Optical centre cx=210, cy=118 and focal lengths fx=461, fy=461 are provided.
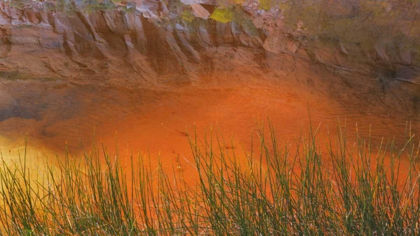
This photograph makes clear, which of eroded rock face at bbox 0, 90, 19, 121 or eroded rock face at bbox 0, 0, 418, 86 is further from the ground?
eroded rock face at bbox 0, 0, 418, 86

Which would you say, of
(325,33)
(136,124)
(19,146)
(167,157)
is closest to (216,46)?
(325,33)

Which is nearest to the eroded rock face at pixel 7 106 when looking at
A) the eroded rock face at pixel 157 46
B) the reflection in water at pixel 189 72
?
the reflection in water at pixel 189 72

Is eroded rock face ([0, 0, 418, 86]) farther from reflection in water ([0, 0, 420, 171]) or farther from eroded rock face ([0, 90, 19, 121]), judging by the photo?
eroded rock face ([0, 90, 19, 121])

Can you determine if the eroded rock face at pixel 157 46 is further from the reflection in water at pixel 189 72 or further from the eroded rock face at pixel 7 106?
the eroded rock face at pixel 7 106

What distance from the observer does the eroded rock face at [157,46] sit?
159 inches

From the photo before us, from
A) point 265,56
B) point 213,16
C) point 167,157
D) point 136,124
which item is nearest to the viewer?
point 167,157

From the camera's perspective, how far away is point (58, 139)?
→ 9.75ft

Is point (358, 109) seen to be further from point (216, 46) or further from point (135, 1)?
point (135, 1)

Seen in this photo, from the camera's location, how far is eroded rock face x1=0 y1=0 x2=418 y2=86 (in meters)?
4.04

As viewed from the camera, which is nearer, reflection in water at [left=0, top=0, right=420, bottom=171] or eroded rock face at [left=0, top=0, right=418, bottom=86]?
reflection in water at [left=0, top=0, right=420, bottom=171]

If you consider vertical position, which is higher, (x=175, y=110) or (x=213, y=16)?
(x=213, y=16)

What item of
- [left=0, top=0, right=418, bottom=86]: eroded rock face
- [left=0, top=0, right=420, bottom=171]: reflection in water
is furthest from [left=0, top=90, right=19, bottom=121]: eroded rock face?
[left=0, top=0, right=418, bottom=86]: eroded rock face

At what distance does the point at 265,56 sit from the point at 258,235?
2.93m

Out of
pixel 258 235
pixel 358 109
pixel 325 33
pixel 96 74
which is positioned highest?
pixel 325 33
